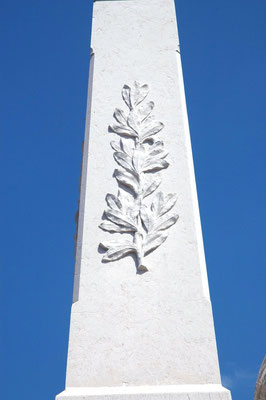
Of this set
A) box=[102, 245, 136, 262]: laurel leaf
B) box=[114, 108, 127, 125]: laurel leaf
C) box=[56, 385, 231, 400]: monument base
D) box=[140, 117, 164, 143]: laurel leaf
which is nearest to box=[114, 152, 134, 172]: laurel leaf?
box=[140, 117, 164, 143]: laurel leaf

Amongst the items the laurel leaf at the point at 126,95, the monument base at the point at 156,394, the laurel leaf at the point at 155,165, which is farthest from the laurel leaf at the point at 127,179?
the monument base at the point at 156,394

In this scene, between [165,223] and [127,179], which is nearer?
[165,223]

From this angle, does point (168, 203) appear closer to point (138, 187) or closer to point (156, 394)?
point (138, 187)

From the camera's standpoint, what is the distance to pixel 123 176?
11.4 ft

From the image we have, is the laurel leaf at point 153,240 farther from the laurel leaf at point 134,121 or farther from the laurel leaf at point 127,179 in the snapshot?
the laurel leaf at point 134,121

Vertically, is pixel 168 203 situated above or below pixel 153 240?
above

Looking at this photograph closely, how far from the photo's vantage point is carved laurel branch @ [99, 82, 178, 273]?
317cm

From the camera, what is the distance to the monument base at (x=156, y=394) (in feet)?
8.27

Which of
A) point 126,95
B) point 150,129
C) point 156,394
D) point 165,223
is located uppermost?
point 126,95

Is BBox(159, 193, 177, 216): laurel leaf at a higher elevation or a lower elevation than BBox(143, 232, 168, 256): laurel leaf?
higher

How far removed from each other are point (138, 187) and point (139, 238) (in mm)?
425

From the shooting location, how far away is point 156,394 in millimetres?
2537

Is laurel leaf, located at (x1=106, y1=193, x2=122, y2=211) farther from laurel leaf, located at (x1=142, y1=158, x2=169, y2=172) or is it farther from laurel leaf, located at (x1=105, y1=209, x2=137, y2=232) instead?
laurel leaf, located at (x1=142, y1=158, x2=169, y2=172)

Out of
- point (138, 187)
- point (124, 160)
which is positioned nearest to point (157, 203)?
point (138, 187)
